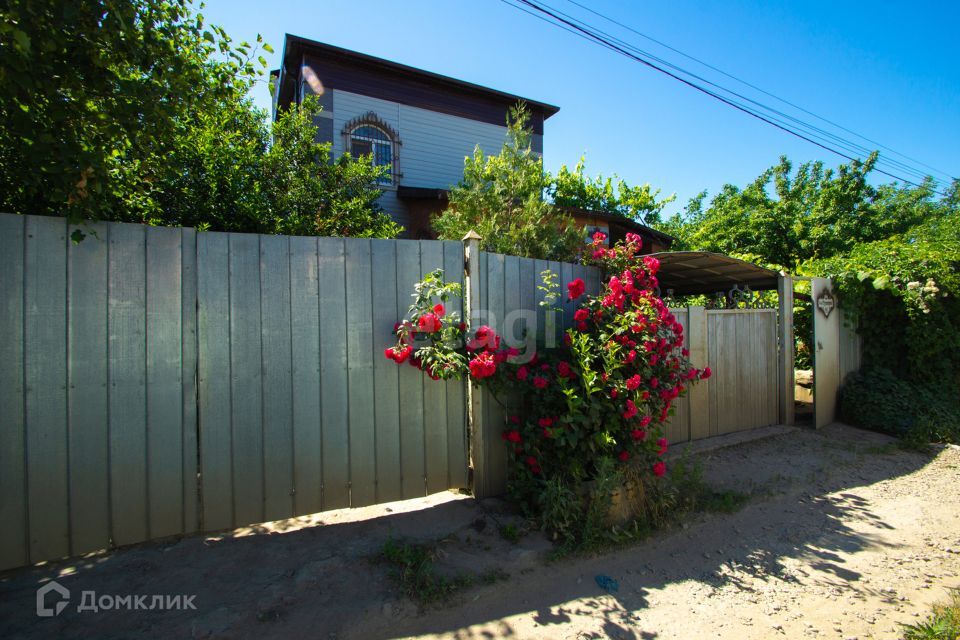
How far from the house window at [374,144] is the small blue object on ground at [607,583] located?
954cm

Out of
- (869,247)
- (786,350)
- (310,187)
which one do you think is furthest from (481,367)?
(869,247)

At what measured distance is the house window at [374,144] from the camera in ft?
35.1

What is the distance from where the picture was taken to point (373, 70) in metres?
10.8

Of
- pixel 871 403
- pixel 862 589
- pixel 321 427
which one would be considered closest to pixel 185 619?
pixel 321 427

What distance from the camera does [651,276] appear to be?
3.82 m

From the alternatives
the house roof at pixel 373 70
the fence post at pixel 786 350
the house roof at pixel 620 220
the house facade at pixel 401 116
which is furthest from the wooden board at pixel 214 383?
the house roof at pixel 373 70

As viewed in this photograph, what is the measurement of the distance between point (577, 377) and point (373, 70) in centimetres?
1024

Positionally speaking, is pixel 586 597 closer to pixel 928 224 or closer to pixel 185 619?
pixel 185 619

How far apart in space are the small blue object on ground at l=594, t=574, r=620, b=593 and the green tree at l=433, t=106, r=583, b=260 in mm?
4357

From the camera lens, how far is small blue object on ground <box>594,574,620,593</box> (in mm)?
2637

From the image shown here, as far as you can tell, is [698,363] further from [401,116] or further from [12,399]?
[401,116]

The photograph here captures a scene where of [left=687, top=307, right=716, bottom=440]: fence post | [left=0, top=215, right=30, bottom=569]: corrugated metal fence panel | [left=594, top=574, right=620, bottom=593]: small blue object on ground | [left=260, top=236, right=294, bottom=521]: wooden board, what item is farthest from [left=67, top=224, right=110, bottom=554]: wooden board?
[left=687, top=307, right=716, bottom=440]: fence post

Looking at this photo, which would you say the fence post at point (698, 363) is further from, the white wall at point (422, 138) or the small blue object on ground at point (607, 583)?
the white wall at point (422, 138)

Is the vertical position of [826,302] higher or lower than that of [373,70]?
lower
